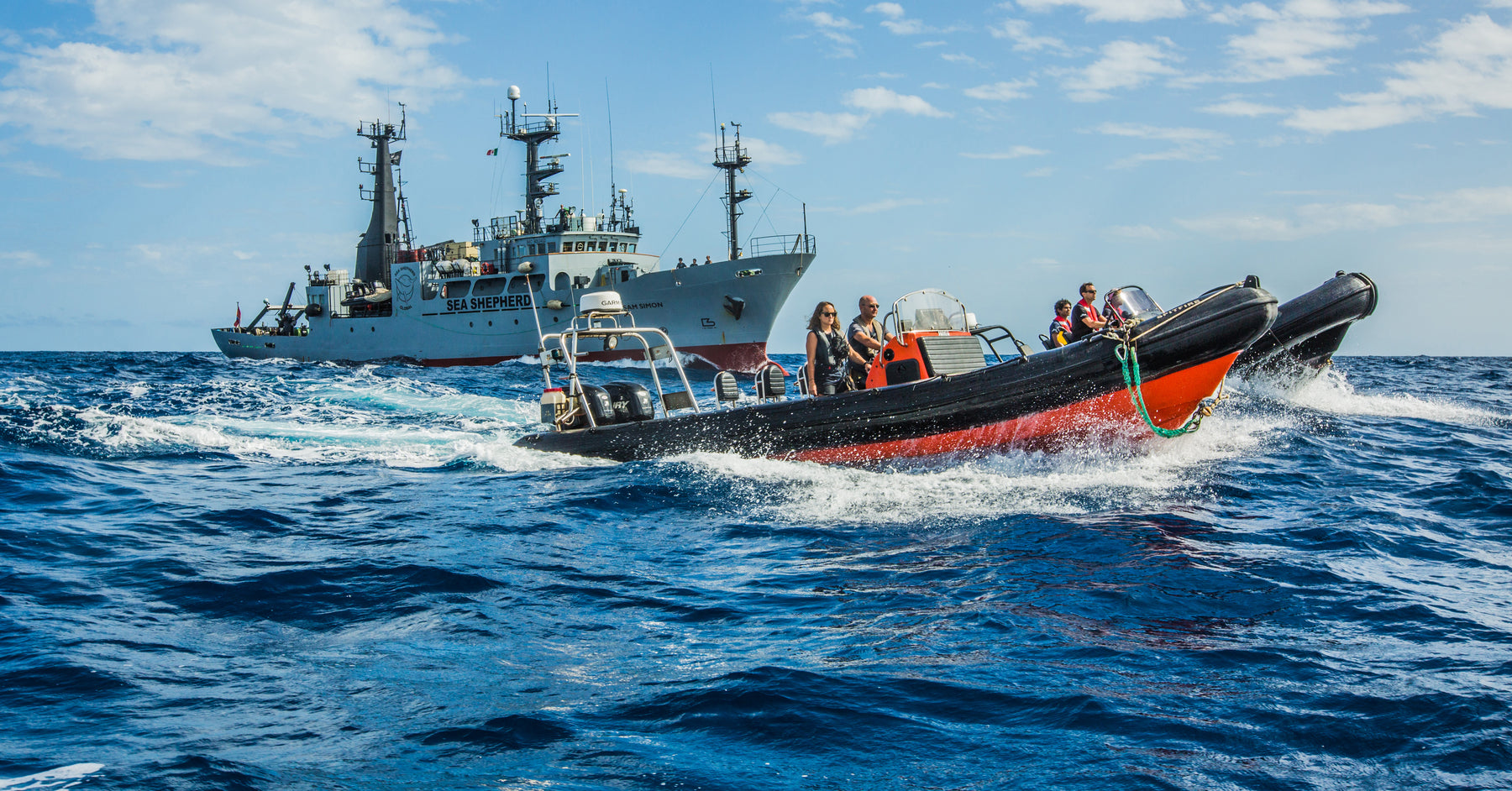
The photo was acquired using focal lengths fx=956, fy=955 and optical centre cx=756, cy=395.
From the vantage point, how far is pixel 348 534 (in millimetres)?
6875

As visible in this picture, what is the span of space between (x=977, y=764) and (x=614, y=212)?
43794 mm

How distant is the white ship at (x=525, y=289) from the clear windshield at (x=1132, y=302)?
2716 centimetres

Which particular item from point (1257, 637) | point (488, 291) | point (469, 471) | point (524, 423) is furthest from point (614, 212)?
point (1257, 637)

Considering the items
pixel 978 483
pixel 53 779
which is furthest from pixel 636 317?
pixel 53 779

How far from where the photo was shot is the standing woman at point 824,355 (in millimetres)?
9938

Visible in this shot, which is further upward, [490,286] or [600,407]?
[490,286]

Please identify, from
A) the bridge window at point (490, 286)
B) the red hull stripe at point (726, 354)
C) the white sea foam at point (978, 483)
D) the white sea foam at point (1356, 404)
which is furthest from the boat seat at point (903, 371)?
the bridge window at point (490, 286)

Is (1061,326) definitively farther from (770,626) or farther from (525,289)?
(525,289)

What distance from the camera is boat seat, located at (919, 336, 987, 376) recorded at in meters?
9.34

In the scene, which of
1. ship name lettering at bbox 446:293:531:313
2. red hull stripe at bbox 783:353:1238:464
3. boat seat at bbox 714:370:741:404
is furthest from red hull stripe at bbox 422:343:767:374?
red hull stripe at bbox 783:353:1238:464

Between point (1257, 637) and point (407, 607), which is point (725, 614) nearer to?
point (407, 607)

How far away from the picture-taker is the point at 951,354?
951 cm

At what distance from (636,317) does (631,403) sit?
2954 cm

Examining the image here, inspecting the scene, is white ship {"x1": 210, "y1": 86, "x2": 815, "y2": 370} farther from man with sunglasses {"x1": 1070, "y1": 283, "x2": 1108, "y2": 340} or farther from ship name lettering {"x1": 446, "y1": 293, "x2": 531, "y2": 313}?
man with sunglasses {"x1": 1070, "y1": 283, "x2": 1108, "y2": 340}
